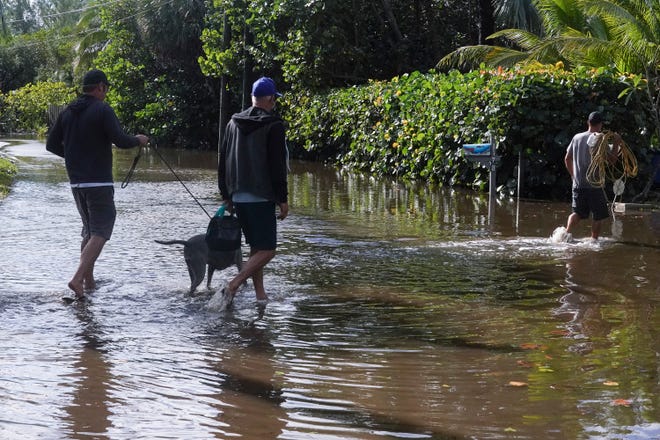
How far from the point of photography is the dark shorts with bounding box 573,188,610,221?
37.6 ft

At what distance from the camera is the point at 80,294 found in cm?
791

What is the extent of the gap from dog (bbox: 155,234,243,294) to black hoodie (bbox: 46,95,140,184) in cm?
78

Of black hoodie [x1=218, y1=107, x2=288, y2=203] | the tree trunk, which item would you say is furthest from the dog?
the tree trunk

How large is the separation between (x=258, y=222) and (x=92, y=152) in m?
1.50

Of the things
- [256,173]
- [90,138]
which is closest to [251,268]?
[256,173]

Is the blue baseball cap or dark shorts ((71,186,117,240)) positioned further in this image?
dark shorts ((71,186,117,240))

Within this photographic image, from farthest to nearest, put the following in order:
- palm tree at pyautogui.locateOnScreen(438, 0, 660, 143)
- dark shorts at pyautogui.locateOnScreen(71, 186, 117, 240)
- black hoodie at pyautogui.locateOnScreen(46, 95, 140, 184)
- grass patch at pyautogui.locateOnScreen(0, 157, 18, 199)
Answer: grass patch at pyautogui.locateOnScreen(0, 157, 18, 199)
palm tree at pyautogui.locateOnScreen(438, 0, 660, 143)
dark shorts at pyautogui.locateOnScreen(71, 186, 117, 240)
black hoodie at pyautogui.locateOnScreen(46, 95, 140, 184)

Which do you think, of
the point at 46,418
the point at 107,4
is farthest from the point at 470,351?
the point at 107,4

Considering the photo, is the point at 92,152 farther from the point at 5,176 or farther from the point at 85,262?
the point at 5,176

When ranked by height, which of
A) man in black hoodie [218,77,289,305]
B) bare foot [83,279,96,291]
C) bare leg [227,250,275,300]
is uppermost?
man in black hoodie [218,77,289,305]

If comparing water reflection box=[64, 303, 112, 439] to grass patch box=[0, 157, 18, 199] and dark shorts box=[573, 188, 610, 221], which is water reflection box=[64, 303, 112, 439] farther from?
grass patch box=[0, 157, 18, 199]

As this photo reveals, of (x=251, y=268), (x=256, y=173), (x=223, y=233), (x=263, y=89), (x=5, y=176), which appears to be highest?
(x=263, y=89)

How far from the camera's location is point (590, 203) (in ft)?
37.8

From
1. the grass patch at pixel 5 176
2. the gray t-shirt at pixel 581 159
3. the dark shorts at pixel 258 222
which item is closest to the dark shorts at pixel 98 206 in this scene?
the dark shorts at pixel 258 222
